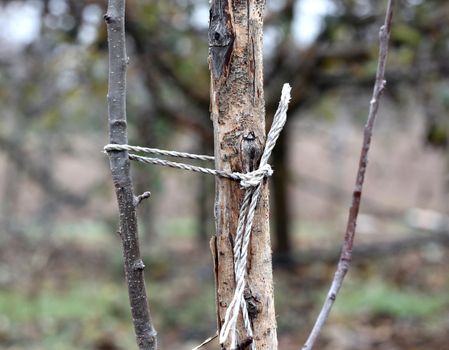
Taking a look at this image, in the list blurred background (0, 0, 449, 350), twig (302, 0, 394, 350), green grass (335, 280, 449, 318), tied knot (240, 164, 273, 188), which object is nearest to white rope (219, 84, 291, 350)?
tied knot (240, 164, 273, 188)

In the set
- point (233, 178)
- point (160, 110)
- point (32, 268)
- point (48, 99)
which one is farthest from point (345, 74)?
point (233, 178)

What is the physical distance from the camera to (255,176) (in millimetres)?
1135

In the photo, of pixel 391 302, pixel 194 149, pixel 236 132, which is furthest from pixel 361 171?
pixel 194 149

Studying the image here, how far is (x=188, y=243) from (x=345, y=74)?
6851 mm

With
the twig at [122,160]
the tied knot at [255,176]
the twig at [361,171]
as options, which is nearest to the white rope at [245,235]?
the tied knot at [255,176]

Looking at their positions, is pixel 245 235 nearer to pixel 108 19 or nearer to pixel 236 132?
pixel 236 132

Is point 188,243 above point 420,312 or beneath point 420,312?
beneath

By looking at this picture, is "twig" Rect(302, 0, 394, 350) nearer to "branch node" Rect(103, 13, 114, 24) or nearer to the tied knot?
the tied knot

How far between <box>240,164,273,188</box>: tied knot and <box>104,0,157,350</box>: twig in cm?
20

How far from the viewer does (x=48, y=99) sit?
26.7ft

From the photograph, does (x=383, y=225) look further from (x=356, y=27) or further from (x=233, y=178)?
(x=233, y=178)

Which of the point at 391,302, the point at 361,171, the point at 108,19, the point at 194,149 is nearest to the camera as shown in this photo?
the point at 108,19

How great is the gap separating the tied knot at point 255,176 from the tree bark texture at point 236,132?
0.03m

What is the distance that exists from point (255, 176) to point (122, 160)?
24cm
